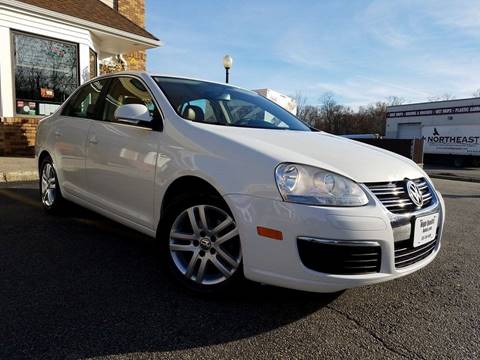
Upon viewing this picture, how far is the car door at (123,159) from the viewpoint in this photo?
2.99 m

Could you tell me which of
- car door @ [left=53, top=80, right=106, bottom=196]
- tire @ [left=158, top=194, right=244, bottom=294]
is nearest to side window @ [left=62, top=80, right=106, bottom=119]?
car door @ [left=53, top=80, right=106, bottom=196]

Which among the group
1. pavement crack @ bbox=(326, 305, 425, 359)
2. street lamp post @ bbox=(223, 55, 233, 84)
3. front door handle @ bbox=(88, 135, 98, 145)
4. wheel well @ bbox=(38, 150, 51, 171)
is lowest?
pavement crack @ bbox=(326, 305, 425, 359)

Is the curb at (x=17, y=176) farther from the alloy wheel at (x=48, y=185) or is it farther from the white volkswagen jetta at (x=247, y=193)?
the white volkswagen jetta at (x=247, y=193)

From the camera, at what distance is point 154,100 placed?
3.14 m

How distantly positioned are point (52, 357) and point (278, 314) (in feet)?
4.19

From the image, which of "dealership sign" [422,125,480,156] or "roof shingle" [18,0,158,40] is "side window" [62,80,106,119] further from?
"dealership sign" [422,125,480,156]

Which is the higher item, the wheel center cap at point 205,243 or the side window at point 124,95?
the side window at point 124,95

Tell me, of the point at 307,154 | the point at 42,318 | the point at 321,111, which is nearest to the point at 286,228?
the point at 307,154

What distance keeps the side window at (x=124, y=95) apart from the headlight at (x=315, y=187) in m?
1.54

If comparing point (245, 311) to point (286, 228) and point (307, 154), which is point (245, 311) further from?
point (307, 154)

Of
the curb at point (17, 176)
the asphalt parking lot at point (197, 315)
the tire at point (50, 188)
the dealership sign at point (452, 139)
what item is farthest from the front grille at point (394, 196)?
the dealership sign at point (452, 139)

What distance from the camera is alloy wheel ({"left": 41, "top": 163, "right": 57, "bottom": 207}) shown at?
14.8 feet

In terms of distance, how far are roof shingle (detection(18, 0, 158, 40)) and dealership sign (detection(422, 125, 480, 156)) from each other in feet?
67.5

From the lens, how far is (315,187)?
2.23m
